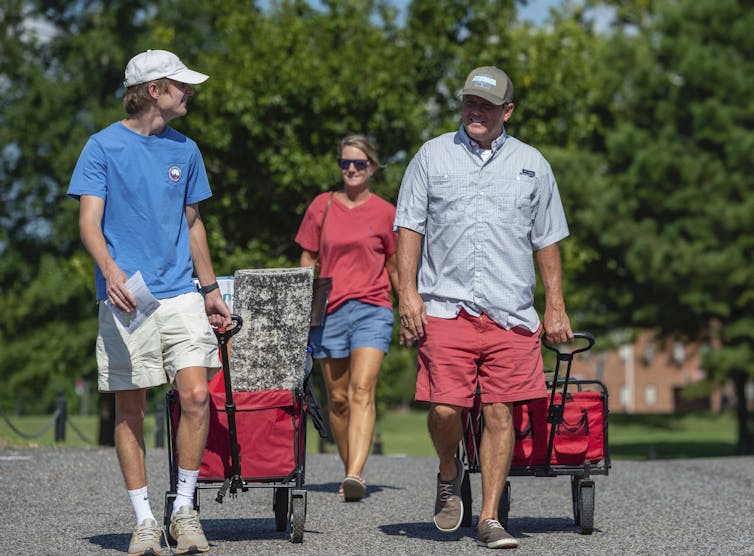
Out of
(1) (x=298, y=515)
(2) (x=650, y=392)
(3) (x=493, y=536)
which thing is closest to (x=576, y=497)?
(3) (x=493, y=536)

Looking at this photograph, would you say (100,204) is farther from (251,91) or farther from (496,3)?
(496,3)

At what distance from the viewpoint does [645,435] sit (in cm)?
4253

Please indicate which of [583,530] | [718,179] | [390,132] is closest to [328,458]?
[583,530]

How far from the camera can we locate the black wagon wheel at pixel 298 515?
6062 millimetres

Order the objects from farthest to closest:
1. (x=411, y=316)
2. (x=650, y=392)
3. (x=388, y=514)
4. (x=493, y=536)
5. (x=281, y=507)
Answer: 1. (x=650, y=392)
2. (x=388, y=514)
3. (x=281, y=507)
4. (x=411, y=316)
5. (x=493, y=536)

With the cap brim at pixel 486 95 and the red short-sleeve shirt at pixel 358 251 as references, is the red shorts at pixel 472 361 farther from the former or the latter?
the red short-sleeve shirt at pixel 358 251

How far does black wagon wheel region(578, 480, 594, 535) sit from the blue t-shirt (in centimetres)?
226

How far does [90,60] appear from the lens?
107ft

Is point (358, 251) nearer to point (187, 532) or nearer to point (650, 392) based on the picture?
point (187, 532)

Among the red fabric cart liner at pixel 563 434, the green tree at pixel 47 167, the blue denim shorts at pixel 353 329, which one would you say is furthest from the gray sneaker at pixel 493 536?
the green tree at pixel 47 167

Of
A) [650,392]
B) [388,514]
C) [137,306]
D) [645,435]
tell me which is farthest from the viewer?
[650,392]

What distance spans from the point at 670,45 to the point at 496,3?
25.7 ft

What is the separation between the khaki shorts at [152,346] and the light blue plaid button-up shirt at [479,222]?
1184 mm

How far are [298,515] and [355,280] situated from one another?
2582 mm
